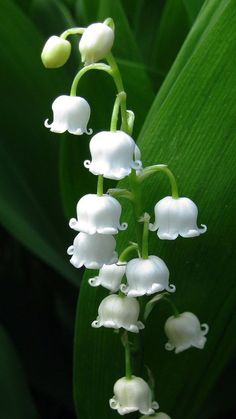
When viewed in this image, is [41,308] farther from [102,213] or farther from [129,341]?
[102,213]

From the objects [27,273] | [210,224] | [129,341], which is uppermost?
[27,273]

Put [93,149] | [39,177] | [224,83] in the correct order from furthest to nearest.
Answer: [39,177] < [224,83] < [93,149]

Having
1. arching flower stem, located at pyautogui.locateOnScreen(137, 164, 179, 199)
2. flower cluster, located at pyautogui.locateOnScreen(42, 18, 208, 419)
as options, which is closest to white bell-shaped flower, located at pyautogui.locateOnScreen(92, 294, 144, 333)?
flower cluster, located at pyautogui.locateOnScreen(42, 18, 208, 419)

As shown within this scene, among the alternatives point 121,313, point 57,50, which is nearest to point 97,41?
point 57,50

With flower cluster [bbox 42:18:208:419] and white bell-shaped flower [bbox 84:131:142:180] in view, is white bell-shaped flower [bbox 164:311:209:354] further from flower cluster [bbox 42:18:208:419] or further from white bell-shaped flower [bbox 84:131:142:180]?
white bell-shaped flower [bbox 84:131:142:180]

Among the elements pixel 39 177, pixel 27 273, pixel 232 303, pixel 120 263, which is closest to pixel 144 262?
pixel 120 263

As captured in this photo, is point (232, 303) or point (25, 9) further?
point (25, 9)

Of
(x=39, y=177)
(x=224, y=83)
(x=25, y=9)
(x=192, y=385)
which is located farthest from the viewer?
(x=25, y=9)

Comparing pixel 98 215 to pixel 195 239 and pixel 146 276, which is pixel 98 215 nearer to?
pixel 146 276
